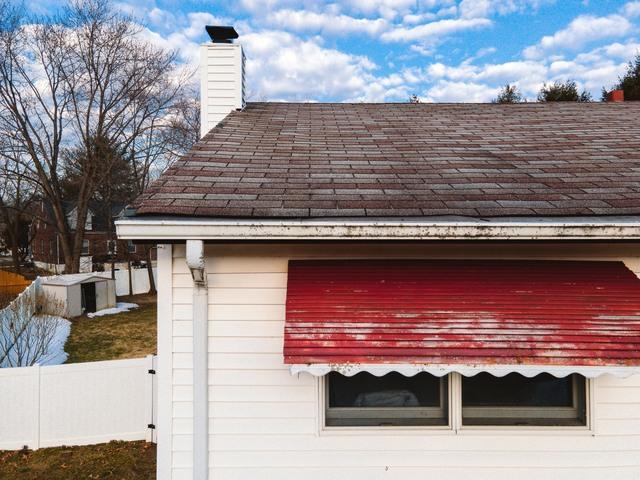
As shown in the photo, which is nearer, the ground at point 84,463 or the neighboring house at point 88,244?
the ground at point 84,463

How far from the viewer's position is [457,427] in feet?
13.1

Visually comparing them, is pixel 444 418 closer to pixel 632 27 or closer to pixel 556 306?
pixel 556 306

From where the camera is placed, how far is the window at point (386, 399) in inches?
160

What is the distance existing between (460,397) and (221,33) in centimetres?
722

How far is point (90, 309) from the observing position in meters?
19.5

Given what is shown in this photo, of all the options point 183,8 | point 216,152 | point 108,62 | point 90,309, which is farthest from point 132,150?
point 216,152

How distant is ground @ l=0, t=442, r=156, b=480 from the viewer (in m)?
6.26

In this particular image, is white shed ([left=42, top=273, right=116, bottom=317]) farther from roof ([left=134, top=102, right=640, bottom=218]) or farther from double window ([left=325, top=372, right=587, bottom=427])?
double window ([left=325, top=372, right=587, bottom=427])

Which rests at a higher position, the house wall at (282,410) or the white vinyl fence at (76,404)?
the house wall at (282,410)

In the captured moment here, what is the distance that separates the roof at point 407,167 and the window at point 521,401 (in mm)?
1794

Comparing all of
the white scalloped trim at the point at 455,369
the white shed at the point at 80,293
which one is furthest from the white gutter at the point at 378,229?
the white shed at the point at 80,293

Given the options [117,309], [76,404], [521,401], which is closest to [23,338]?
[76,404]

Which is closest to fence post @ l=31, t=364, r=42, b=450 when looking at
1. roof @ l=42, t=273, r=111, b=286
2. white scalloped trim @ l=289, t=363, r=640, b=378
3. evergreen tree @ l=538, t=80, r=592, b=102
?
white scalloped trim @ l=289, t=363, r=640, b=378

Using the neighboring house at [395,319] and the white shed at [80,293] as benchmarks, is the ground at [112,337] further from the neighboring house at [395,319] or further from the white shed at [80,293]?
the neighboring house at [395,319]
